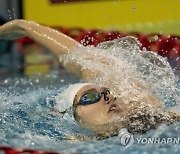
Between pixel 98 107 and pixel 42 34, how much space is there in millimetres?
564

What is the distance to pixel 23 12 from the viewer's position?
465 cm

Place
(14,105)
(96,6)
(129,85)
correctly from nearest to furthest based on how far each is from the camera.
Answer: (129,85), (14,105), (96,6)

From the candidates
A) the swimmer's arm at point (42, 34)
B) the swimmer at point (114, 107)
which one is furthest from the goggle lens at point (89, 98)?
the swimmer's arm at point (42, 34)

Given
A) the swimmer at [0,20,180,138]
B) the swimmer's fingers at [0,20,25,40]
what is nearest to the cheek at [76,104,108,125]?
the swimmer at [0,20,180,138]

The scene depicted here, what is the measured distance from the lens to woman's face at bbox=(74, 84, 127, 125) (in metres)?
1.73

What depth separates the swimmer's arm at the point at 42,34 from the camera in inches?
84.8

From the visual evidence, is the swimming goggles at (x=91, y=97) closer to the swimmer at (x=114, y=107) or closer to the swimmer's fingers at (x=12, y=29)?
the swimmer at (x=114, y=107)

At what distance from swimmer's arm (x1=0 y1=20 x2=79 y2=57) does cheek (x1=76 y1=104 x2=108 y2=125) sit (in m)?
0.44

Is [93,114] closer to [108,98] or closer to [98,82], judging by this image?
[108,98]

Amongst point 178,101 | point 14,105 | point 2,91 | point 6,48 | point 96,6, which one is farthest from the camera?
point 96,6

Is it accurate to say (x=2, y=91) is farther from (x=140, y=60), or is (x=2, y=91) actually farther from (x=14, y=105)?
(x=140, y=60)

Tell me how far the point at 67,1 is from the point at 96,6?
27 centimetres

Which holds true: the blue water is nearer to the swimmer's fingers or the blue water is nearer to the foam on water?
the foam on water

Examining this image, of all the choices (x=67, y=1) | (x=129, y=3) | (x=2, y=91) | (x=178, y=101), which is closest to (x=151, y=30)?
(x=129, y=3)
